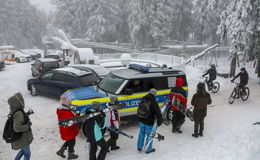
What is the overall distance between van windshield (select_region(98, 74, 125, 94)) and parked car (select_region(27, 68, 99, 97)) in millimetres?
1682

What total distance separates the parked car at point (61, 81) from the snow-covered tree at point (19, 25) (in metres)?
58.3

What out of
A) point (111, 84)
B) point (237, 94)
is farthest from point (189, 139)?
point (237, 94)

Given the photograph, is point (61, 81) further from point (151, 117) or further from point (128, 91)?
point (151, 117)

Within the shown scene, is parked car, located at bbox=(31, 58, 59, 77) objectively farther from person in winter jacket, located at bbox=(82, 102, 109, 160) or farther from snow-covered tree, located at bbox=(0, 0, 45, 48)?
snow-covered tree, located at bbox=(0, 0, 45, 48)

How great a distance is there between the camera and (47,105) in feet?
35.5

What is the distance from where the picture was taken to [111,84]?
820cm

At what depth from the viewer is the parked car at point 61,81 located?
34.4ft

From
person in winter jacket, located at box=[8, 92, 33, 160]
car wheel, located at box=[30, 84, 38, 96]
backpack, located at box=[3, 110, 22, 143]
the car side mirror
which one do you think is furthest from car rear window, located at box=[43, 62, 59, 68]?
backpack, located at box=[3, 110, 22, 143]

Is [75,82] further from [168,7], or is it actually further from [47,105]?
[168,7]

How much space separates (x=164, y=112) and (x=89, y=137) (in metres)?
4.19

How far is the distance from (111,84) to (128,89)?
1.02 meters

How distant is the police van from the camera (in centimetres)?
736

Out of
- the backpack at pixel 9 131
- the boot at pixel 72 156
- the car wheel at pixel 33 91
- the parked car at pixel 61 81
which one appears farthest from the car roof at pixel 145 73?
the car wheel at pixel 33 91

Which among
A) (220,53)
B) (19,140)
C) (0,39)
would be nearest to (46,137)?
(19,140)
